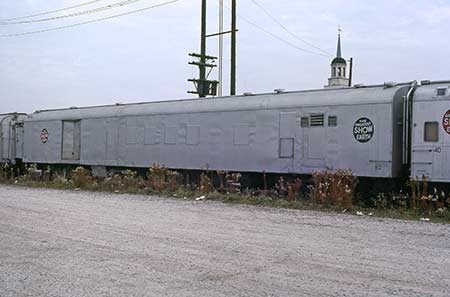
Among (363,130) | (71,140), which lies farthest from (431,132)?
(71,140)

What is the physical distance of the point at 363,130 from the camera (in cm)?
1662

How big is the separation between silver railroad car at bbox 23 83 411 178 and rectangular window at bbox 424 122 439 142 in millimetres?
832

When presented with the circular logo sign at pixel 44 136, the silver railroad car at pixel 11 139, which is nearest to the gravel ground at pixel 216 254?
the circular logo sign at pixel 44 136

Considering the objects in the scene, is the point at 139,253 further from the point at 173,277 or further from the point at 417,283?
the point at 417,283

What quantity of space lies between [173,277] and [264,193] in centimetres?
1131

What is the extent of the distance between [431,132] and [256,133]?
18.6 feet

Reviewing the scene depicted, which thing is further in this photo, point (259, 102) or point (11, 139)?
point (11, 139)

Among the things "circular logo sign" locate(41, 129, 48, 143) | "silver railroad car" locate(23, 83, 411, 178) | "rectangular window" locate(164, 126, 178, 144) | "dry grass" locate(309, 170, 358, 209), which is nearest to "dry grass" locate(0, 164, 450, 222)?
"dry grass" locate(309, 170, 358, 209)

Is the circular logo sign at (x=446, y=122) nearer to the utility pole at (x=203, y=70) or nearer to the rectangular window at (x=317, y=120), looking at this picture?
the rectangular window at (x=317, y=120)

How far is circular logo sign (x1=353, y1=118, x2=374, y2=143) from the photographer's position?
54.0 feet

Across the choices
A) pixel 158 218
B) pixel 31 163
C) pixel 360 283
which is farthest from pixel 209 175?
pixel 360 283

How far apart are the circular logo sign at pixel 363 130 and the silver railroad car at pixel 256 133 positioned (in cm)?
3

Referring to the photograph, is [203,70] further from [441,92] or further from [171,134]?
[441,92]

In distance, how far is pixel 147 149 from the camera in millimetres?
23016
